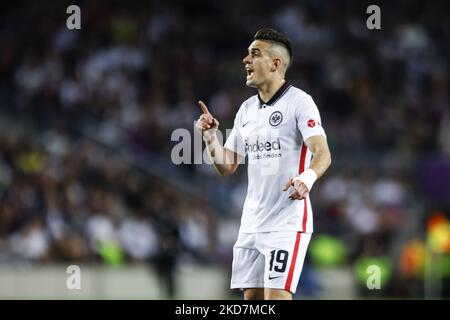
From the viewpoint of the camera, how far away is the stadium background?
16594 mm

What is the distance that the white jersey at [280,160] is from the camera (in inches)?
304

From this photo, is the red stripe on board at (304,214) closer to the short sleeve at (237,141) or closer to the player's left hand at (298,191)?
the player's left hand at (298,191)

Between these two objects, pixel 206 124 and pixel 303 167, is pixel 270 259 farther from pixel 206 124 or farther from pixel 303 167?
pixel 206 124

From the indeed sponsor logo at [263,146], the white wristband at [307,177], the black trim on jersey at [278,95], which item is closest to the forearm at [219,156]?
the indeed sponsor logo at [263,146]

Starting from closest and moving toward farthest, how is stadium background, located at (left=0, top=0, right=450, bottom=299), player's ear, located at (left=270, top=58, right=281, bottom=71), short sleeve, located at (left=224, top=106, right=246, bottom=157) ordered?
player's ear, located at (left=270, top=58, right=281, bottom=71) → short sleeve, located at (left=224, top=106, right=246, bottom=157) → stadium background, located at (left=0, top=0, right=450, bottom=299)

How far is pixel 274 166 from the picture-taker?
306 inches

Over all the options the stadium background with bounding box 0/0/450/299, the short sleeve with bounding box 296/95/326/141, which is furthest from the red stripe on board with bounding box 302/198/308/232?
the stadium background with bounding box 0/0/450/299

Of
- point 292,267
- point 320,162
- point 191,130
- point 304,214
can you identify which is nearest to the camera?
point 320,162

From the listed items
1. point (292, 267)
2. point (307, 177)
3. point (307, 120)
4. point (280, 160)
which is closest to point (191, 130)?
point (280, 160)

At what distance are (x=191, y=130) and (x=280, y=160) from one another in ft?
34.8

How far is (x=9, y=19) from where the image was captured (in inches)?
881

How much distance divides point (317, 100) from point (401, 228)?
330cm

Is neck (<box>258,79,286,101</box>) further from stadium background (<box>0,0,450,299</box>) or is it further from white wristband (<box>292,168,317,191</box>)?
stadium background (<box>0,0,450,299</box>)

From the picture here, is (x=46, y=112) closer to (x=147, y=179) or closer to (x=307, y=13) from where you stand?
(x=147, y=179)
